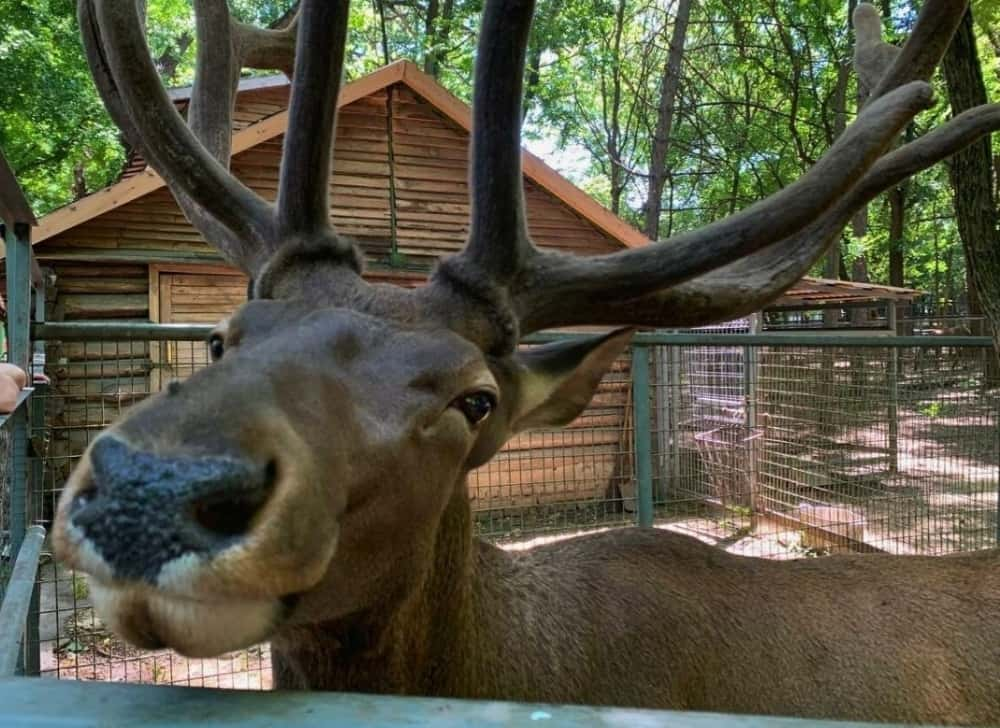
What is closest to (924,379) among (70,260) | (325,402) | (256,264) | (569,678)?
(569,678)

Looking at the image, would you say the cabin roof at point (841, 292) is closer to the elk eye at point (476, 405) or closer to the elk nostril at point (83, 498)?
the elk eye at point (476, 405)

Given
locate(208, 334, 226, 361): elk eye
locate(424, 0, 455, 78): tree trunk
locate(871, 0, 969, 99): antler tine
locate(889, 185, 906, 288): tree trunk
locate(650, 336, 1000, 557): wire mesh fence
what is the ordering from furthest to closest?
locate(424, 0, 455, 78): tree trunk → locate(889, 185, 906, 288): tree trunk → locate(650, 336, 1000, 557): wire mesh fence → locate(871, 0, 969, 99): antler tine → locate(208, 334, 226, 361): elk eye

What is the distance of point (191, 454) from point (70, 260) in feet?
34.2

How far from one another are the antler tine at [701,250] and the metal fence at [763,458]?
2.57 m

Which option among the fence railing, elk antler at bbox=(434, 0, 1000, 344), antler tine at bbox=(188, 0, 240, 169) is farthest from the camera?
antler tine at bbox=(188, 0, 240, 169)

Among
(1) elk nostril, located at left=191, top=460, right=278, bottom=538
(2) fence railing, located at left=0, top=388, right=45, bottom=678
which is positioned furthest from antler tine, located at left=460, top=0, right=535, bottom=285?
(2) fence railing, located at left=0, top=388, right=45, bottom=678

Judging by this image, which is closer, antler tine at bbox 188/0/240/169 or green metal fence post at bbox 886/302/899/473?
antler tine at bbox 188/0/240/169

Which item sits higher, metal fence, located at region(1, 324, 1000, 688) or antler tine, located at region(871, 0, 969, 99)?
antler tine, located at region(871, 0, 969, 99)

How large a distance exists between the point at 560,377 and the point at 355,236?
9161 mm

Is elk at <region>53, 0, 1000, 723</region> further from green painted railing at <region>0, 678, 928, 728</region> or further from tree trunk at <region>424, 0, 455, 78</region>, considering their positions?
tree trunk at <region>424, 0, 455, 78</region>

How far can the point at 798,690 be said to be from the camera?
3055mm

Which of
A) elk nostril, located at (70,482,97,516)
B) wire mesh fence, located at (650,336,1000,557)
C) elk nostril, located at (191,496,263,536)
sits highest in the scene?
elk nostril, located at (70,482,97,516)

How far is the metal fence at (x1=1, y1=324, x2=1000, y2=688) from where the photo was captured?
20.8 feet

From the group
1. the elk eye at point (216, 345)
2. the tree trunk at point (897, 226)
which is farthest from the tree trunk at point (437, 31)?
the elk eye at point (216, 345)
